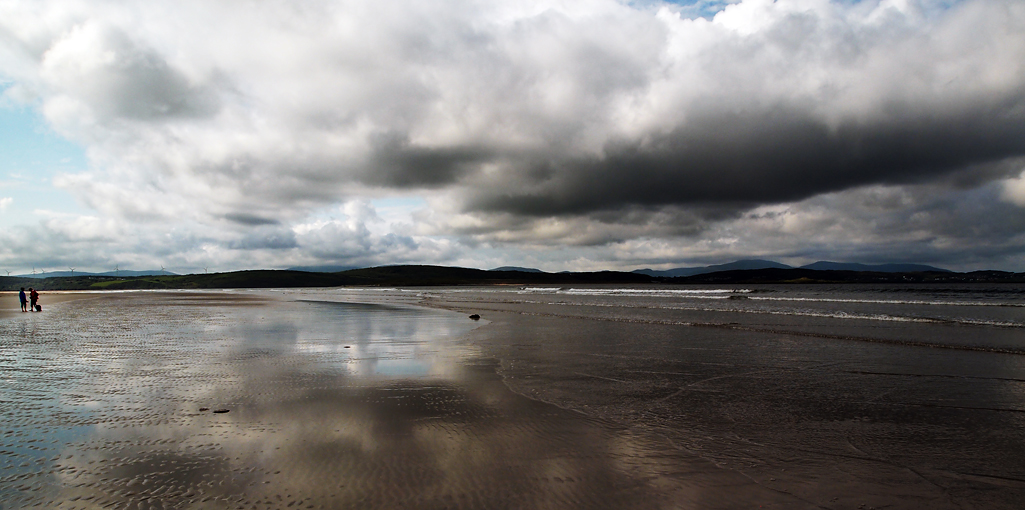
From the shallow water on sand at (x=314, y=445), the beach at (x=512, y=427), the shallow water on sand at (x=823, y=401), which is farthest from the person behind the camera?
the shallow water on sand at (x=823, y=401)

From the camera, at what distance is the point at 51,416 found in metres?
7.02

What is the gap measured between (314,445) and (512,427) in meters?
2.78

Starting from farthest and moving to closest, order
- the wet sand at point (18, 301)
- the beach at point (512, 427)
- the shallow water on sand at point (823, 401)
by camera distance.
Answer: the wet sand at point (18, 301) → the shallow water on sand at point (823, 401) → the beach at point (512, 427)

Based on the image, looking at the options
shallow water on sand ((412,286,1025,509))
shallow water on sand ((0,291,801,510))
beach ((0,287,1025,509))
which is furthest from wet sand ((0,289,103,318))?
shallow water on sand ((412,286,1025,509))

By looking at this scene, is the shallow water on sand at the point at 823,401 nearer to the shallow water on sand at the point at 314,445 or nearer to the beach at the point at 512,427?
the beach at the point at 512,427

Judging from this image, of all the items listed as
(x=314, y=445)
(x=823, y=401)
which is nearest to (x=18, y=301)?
(x=314, y=445)

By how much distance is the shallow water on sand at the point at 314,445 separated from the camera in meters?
4.55

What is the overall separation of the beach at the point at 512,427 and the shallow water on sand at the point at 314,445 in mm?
36

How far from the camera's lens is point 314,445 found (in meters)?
5.88

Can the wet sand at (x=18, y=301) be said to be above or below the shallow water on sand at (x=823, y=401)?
below

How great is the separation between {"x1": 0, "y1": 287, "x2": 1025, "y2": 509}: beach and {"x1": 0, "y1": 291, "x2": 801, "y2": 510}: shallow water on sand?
36 millimetres

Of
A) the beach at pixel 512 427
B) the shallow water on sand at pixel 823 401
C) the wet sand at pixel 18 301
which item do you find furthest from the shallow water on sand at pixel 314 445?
the wet sand at pixel 18 301

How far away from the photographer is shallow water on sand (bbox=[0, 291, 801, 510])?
4547mm

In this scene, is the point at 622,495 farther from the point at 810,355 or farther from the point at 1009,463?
the point at 810,355
